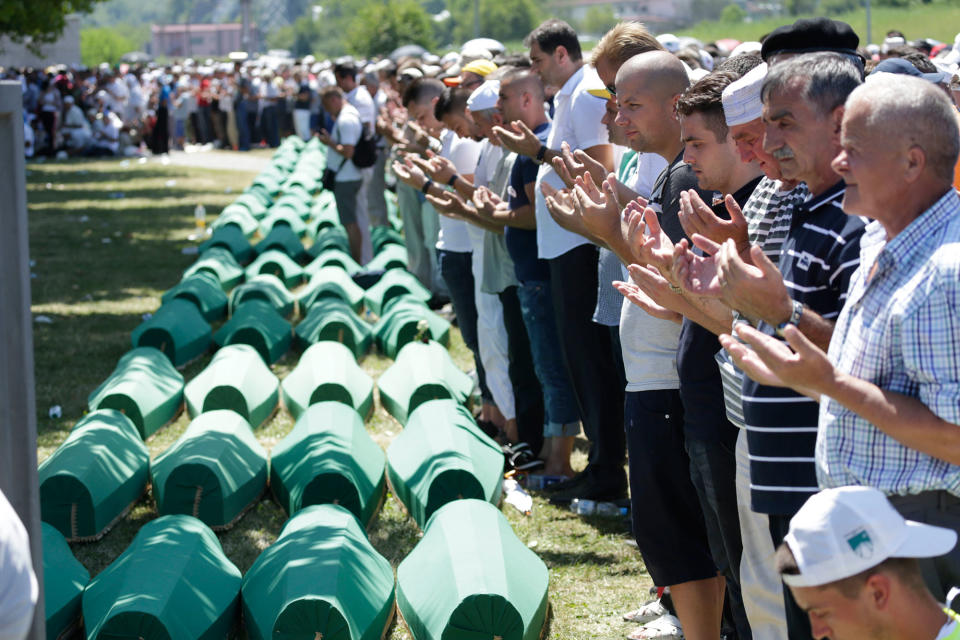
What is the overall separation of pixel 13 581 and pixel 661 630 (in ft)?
9.10

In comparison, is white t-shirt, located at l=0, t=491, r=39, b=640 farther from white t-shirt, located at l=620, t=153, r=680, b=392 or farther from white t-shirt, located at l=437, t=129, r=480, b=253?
white t-shirt, located at l=437, t=129, r=480, b=253

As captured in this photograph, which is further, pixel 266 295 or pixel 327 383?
pixel 266 295

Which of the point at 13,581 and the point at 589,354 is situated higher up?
the point at 13,581

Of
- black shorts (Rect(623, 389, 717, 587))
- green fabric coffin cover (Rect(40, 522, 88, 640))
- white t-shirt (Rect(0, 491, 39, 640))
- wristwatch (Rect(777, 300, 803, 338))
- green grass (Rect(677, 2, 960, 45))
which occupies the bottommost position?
green fabric coffin cover (Rect(40, 522, 88, 640))

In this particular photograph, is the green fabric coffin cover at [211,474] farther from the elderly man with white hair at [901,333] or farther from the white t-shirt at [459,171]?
the elderly man with white hair at [901,333]

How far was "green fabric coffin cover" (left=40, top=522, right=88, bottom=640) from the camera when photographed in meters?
4.40

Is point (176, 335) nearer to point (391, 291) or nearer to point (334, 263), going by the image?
point (391, 291)

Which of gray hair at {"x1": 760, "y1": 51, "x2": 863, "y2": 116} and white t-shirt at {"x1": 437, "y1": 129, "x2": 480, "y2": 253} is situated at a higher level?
gray hair at {"x1": 760, "y1": 51, "x2": 863, "y2": 116}

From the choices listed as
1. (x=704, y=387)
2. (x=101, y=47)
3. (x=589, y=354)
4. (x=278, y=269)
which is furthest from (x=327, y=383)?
(x=101, y=47)

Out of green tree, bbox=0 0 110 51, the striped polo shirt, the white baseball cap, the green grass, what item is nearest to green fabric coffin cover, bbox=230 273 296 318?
the striped polo shirt

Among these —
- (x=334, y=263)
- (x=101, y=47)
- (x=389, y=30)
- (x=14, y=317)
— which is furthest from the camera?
(x=101, y=47)

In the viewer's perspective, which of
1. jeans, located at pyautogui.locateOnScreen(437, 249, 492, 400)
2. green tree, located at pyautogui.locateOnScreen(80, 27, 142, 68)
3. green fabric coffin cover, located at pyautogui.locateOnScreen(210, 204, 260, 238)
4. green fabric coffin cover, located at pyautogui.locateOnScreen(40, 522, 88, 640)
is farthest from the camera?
green tree, located at pyautogui.locateOnScreen(80, 27, 142, 68)

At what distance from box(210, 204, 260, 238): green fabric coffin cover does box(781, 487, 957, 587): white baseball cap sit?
11.7 meters

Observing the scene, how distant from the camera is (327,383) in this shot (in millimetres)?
7238
